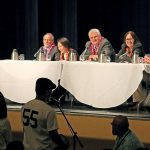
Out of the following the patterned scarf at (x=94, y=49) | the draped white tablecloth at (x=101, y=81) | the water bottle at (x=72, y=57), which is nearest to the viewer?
the draped white tablecloth at (x=101, y=81)

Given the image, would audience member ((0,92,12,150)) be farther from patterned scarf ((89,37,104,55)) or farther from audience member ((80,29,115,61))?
patterned scarf ((89,37,104,55))

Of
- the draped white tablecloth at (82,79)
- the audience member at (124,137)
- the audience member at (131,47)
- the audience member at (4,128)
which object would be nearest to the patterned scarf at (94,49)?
the audience member at (131,47)

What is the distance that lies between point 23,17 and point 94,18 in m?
1.56

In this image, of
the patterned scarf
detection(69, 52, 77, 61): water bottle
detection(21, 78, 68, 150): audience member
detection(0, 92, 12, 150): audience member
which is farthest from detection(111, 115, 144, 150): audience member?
the patterned scarf

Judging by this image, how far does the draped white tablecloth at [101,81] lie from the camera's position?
21.9 feet

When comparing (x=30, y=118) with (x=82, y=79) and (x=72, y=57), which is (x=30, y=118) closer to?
(x=82, y=79)

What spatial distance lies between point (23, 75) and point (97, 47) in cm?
126

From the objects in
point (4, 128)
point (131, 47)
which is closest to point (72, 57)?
point (131, 47)

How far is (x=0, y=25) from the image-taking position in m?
11.0

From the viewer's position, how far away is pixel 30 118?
4.78 metres

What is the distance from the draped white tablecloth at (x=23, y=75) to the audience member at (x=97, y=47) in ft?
2.54

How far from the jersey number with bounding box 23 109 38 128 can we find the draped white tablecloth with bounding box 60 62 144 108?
7.04ft

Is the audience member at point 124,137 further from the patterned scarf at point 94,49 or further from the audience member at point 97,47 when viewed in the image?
the patterned scarf at point 94,49

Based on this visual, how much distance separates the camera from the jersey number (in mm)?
4750
